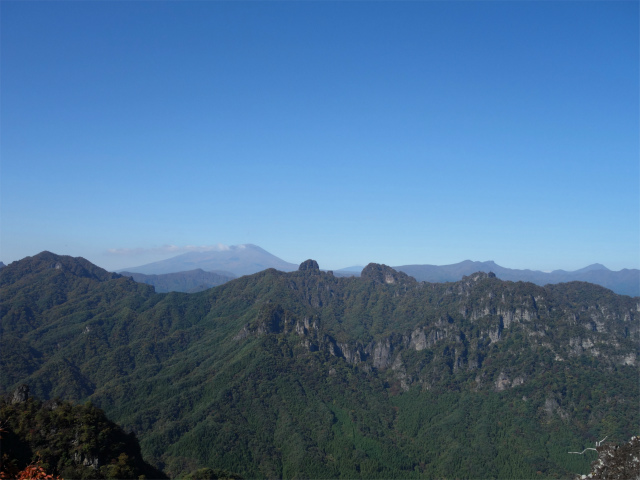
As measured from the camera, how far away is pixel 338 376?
112875mm

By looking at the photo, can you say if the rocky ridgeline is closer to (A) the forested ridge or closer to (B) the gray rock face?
(A) the forested ridge

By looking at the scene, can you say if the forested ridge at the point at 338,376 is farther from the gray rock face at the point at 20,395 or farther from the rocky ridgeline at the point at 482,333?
the gray rock face at the point at 20,395

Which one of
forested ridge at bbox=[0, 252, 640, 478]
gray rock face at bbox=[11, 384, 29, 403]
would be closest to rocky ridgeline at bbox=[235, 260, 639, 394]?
forested ridge at bbox=[0, 252, 640, 478]

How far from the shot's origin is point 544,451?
8206 cm

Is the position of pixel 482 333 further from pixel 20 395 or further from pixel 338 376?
pixel 20 395

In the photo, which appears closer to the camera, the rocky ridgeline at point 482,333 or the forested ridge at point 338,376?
the forested ridge at point 338,376

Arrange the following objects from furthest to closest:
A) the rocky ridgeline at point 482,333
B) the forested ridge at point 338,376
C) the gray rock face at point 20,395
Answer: the rocky ridgeline at point 482,333
the forested ridge at point 338,376
the gray rock face at point 20,395

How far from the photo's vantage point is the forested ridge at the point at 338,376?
3169 inches

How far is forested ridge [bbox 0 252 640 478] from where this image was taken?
8050cm

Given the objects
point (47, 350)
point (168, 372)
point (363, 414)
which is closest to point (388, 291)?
point (363, 414)

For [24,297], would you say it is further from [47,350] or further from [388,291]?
[388,291]

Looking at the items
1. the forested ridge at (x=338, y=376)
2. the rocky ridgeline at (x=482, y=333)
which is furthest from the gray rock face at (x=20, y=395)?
the rocky ridgeline at (x=482, y=333)

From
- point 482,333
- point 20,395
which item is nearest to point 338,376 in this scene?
point 482,333

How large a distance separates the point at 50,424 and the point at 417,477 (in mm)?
63726
